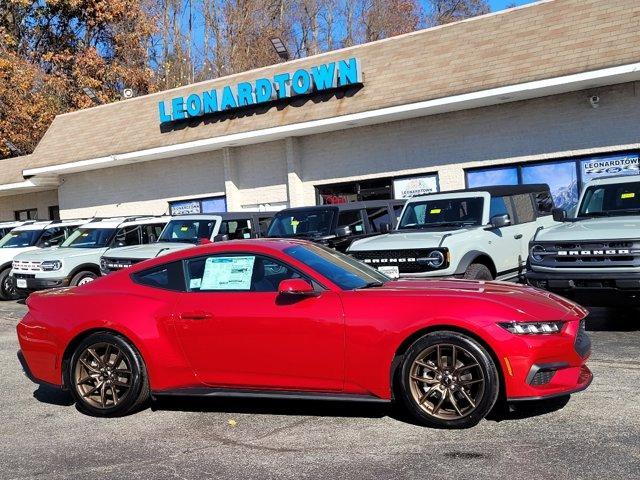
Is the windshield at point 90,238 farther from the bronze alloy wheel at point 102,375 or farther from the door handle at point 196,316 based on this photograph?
the door handle at point 196,316

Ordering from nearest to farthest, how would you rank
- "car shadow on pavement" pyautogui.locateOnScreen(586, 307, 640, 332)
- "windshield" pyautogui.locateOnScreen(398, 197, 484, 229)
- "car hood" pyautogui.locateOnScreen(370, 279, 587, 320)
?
"car hood" pyautogui.locateOnScreen(370, 279, 587, 320), "car shadow on pavement" pyautogui.locateOnScreen(586, 307, 640, 332), "windshield" pyautogui.locateOnScreen(398, 197, 484, 229)

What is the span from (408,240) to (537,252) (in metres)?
1.84

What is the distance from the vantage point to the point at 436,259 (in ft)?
33.5

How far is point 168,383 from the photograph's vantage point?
6.22m

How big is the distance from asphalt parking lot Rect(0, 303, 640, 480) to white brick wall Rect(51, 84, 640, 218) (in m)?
10.6

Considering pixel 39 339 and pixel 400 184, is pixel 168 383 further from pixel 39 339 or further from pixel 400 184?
pixel 400 184

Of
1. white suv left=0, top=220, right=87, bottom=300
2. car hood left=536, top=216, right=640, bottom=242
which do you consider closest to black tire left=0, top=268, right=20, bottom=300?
white suv left=0, top=220, right=87, bottom=300

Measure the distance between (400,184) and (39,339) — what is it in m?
14.1

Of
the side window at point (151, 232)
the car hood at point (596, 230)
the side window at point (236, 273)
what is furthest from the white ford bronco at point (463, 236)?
the side window at point (151, 232)

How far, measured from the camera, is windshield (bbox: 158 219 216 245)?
558 inches

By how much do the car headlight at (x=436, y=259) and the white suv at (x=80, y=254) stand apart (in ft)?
23.6

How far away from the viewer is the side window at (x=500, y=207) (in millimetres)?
11664

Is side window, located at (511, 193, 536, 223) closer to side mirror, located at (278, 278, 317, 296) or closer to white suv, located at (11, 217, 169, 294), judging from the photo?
side mirror, located at (278, 278, 317, 296)

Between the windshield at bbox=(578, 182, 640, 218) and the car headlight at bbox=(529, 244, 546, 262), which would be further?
the windshield at bbox=(578, 182, 640, 218)
